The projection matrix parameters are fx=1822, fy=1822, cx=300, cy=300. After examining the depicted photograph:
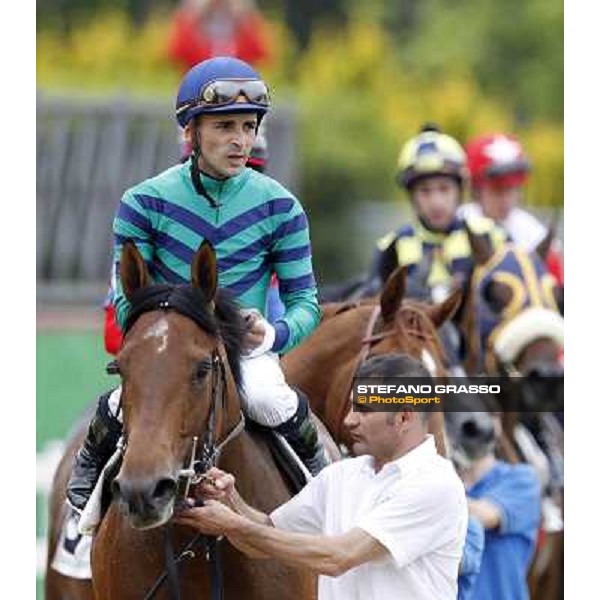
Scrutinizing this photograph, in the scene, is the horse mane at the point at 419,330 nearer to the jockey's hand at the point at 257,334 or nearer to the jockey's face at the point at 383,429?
the jockey's hand at the point at 257,334

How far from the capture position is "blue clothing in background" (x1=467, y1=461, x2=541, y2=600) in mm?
7082

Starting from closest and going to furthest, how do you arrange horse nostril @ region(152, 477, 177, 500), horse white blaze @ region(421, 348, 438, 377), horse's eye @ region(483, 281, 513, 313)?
horse nostril @ region(152, 477, 177, 500)
horse white blaze @ region(421, 348, 438, 377)
horse's eye @ region(483, 281, 513, 313)

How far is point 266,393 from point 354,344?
1469mm

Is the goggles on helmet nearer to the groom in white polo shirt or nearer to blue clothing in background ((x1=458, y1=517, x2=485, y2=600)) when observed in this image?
the groom in white polo shirt

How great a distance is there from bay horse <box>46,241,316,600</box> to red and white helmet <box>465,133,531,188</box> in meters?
5.12

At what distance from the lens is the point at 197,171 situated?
4.96 metres

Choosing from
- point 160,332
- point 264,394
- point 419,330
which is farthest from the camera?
point 419,330

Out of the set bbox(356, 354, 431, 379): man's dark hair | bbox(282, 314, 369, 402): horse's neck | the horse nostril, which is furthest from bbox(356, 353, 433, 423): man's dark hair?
bbox(282, 314, 369, 402): horse's neck

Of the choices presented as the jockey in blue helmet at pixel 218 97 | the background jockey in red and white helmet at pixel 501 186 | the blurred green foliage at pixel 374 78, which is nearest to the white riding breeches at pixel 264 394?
the jockey in blue helmet at pixel 218 97

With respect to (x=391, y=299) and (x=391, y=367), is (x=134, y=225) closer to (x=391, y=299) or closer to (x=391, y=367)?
(x=391, y=367)

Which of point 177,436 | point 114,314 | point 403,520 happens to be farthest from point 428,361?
point 177,436

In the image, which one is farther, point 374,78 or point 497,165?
point 374,78

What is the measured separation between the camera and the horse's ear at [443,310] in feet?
21.6
